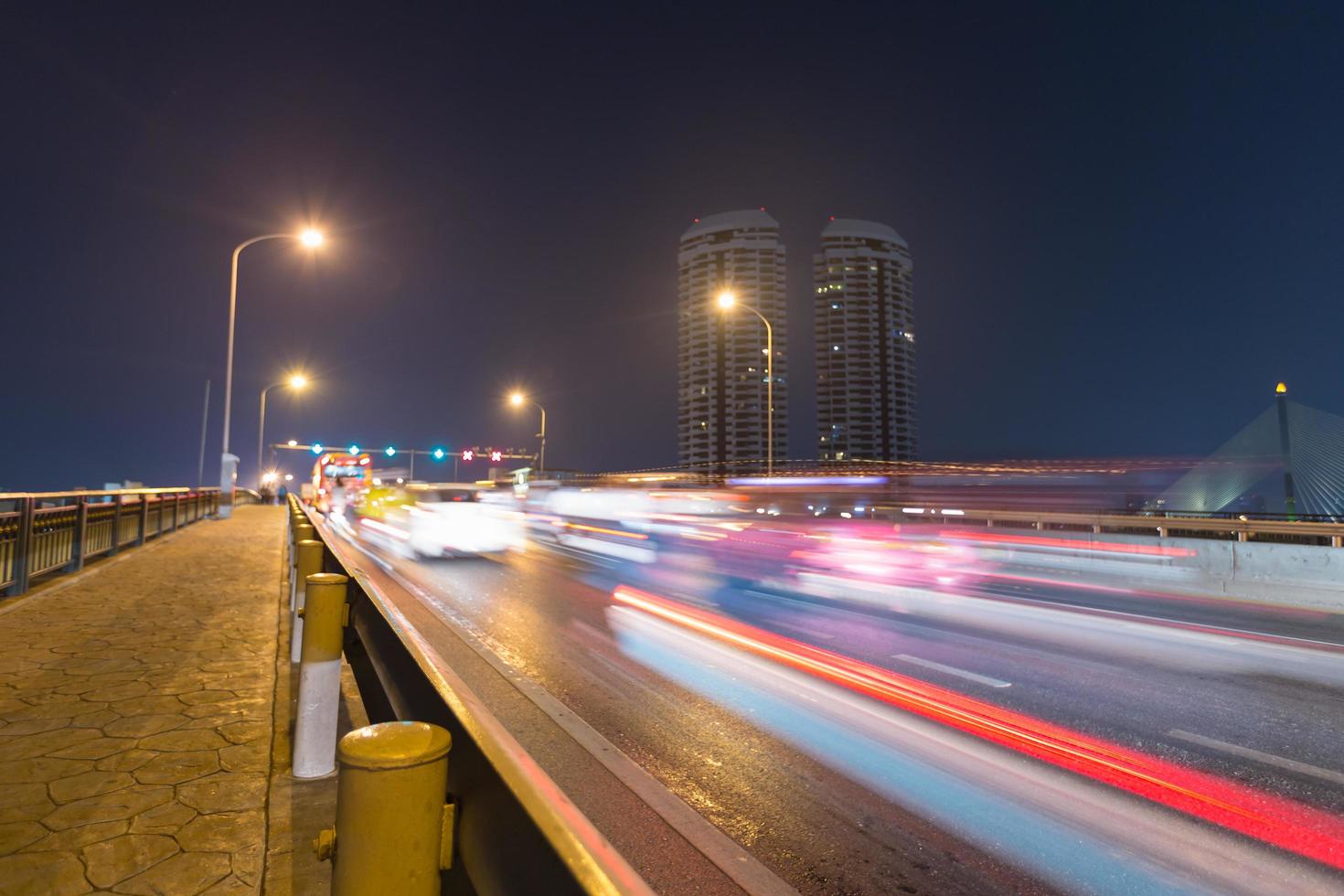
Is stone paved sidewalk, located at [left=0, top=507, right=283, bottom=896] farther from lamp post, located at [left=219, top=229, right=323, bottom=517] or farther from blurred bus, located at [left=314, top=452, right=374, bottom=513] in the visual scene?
blurred bus, located at [left=314, top=452, right=374, bottom=513]

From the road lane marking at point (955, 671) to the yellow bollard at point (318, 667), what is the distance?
5.81m

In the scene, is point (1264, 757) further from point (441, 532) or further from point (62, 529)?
point (441, 532)

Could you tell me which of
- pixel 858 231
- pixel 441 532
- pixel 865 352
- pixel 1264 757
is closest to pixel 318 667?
pixel 1264 757

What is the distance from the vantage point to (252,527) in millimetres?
25234

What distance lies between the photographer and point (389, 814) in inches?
63.9

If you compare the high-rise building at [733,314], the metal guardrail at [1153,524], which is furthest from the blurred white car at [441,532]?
the high-rise building at [733,314]

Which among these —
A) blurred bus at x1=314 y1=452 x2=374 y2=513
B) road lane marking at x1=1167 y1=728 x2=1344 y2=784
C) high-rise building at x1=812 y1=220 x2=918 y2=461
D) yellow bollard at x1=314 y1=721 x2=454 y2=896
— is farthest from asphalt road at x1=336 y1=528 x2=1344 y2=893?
high-rise building at x1=812 y1=220 x2=918 y2=461

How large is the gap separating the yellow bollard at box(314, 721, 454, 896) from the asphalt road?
2.42 meters

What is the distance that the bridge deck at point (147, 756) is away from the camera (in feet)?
10.4

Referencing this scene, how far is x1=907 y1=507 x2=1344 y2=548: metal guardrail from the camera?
13922 mm

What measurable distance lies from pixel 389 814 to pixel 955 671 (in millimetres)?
6941

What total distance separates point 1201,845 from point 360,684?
15.2 ft

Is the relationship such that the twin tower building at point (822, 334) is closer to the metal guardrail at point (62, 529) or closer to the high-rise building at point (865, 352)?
the high-rise building at point (865, 352)

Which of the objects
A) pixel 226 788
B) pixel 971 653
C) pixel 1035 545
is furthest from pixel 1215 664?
pixel 1035 545
